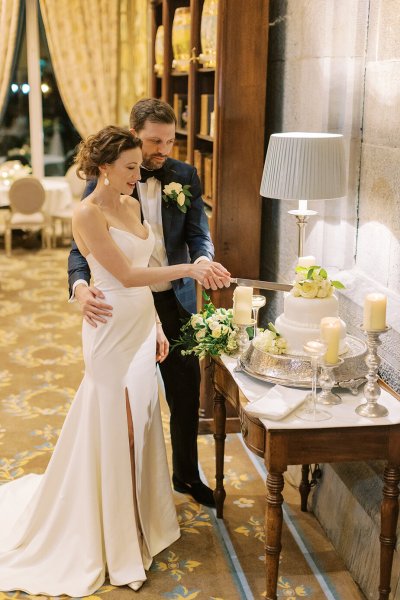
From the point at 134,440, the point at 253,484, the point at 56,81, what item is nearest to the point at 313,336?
the point at 134,440

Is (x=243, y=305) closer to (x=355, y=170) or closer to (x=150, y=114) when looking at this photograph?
(x=355, y=170)

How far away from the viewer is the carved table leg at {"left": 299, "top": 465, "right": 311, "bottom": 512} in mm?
3441

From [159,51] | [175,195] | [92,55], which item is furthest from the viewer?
[92,55]

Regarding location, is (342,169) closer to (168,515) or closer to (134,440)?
(134,440)

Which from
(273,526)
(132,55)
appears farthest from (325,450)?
(132,55)

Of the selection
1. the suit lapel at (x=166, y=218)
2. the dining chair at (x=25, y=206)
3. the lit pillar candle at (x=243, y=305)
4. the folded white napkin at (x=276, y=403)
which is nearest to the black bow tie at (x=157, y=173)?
the suit lapel at (x=166, y=218)

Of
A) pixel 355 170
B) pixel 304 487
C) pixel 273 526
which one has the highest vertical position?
pixel 355 170

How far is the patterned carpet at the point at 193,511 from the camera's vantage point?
9.55 ft

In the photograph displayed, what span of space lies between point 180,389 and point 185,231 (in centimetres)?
70

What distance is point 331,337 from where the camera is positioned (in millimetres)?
2461

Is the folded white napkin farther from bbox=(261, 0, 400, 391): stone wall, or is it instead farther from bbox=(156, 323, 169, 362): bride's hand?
bbox=(156, 323, 169, 362): bride's hand

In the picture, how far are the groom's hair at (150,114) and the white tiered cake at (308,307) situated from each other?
2.86 ft

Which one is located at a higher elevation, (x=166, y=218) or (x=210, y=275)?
(x=166, y=218)

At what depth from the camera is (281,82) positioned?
4.00 metres
